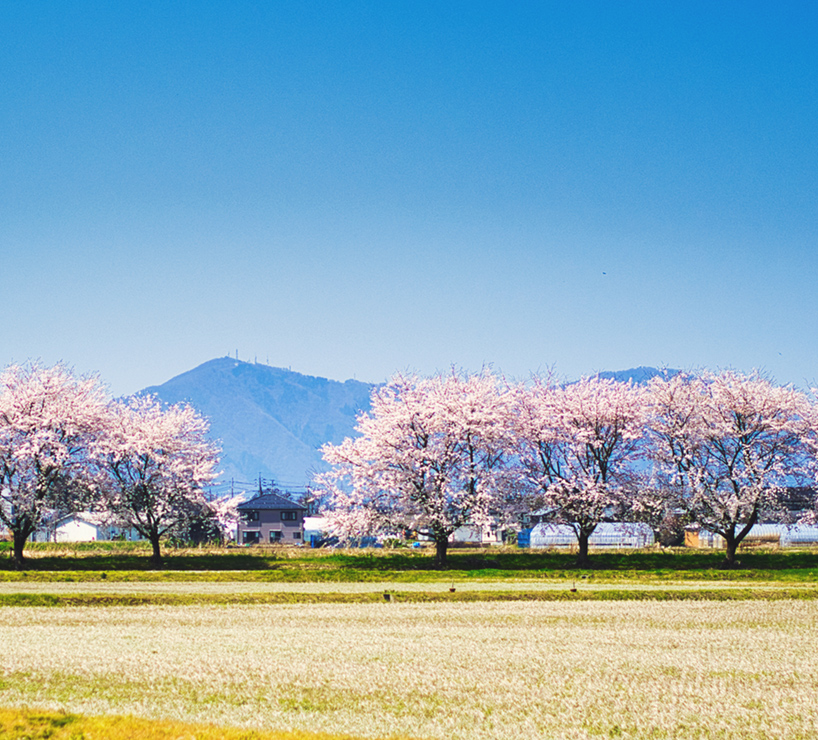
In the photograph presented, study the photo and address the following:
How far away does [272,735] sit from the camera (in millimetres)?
11047

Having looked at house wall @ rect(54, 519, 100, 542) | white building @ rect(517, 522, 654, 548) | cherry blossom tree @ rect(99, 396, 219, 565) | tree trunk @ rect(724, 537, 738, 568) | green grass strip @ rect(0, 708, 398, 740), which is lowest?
house wall @ rect(54, 519, 100, 542)

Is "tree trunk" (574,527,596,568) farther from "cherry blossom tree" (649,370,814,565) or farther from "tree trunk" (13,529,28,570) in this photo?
"tree trunk" (13,529,28,570)

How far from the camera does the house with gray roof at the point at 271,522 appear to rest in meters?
146

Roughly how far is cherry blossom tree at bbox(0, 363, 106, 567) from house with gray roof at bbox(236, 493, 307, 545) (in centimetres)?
7738

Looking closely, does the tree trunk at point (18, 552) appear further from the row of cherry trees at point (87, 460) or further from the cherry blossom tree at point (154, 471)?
the cherry blossom tree at point (154, 471)

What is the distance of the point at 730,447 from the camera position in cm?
6806

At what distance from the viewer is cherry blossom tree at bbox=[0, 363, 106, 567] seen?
65.2 metres

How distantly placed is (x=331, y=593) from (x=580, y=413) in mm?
35250

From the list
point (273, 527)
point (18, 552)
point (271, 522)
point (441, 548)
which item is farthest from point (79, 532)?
point (441, 548)

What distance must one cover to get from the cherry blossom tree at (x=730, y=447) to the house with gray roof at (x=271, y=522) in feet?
287

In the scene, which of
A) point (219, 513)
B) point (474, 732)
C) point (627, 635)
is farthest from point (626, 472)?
point (474, 732)

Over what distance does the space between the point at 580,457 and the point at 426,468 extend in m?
12.7

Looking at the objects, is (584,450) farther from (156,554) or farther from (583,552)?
(156,554)

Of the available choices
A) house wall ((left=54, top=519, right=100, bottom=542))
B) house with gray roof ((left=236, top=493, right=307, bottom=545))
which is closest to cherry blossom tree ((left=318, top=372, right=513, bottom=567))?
house with gray roof ((left=236, top=493, right=307, bottom=545))
